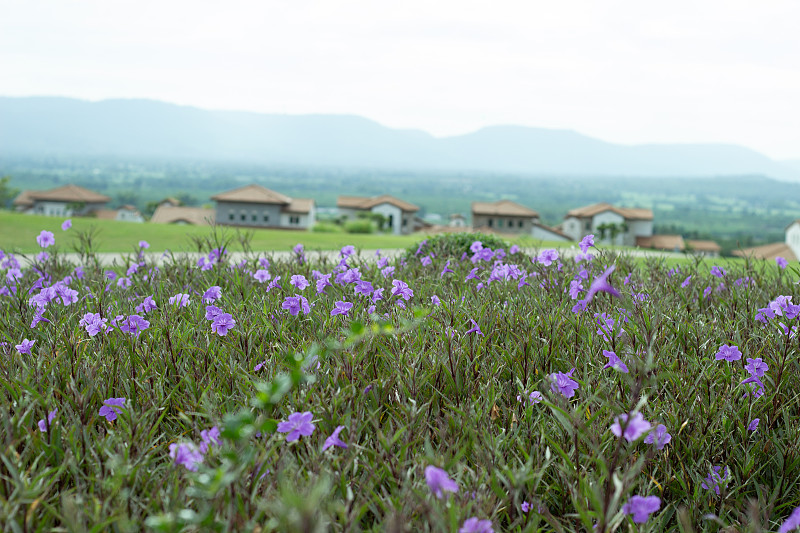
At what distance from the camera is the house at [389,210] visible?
315 feet

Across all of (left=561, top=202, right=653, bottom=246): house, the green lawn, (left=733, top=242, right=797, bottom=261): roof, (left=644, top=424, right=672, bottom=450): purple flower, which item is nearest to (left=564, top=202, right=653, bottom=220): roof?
(left=561, top=202, right=653, bottom=246): house

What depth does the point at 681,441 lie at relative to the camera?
6.98 feet

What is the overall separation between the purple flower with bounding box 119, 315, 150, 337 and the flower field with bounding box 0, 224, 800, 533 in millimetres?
14

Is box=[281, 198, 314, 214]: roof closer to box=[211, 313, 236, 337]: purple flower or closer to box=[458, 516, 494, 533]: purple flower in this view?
box=[211, 313, 236, 337]: purple flower

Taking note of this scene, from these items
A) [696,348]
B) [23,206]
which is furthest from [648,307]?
[23,206]

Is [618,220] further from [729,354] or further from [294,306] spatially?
[294,306]

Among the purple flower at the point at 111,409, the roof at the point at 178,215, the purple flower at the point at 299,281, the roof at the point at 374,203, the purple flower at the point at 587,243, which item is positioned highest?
the purple flower at the point at 587,243

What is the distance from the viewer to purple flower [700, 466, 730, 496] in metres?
2.01

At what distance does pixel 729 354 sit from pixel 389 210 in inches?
3716

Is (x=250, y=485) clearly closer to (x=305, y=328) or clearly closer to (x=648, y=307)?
(x=305, y=328)

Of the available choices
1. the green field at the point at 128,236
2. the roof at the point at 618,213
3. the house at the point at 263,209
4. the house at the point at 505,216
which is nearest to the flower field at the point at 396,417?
the green field at the point at 128,236

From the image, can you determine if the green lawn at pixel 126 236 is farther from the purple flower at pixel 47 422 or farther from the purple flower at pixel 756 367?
the purple flower at pixel 47 422

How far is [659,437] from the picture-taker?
2.00m

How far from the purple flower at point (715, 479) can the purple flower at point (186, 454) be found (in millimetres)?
1603
